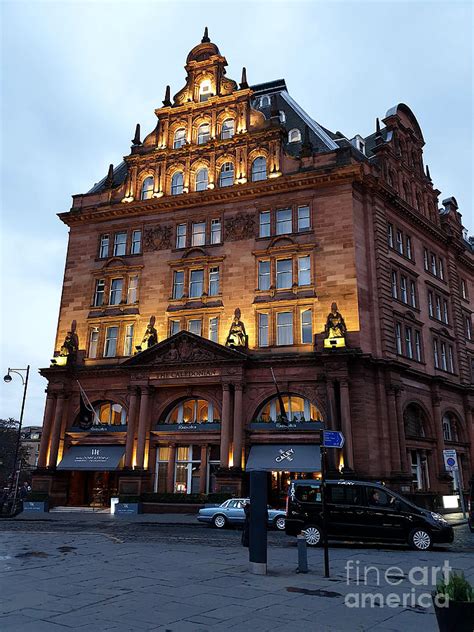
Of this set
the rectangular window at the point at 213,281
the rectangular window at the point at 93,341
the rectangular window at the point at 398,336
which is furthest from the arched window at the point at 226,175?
the rectangular window at the point at 398,336

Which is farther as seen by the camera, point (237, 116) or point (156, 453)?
point (237, 116)

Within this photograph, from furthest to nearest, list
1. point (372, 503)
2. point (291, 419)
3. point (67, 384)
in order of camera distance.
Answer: point (67, 384)
point (291, 419)
point (372, 503)

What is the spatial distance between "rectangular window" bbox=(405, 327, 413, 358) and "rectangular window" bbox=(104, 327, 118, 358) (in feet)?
69.4

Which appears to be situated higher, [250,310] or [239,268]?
[239,268]

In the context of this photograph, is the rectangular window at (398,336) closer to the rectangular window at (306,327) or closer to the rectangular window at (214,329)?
the rectangular window at (306,327)

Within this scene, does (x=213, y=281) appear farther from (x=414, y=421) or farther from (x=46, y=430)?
(x=414, y=421)

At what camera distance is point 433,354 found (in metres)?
42.7

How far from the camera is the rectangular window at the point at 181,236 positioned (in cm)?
4178

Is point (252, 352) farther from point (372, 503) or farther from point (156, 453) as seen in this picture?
point (372, 503)

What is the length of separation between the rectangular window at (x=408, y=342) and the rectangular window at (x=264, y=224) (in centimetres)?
1226

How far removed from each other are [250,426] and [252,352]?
4.86 m

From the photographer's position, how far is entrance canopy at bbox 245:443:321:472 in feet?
105

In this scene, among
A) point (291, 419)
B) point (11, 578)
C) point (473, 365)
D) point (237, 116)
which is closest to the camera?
point (11, 578)

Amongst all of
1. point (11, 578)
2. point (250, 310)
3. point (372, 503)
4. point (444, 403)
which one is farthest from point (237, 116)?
point (11, 578)
